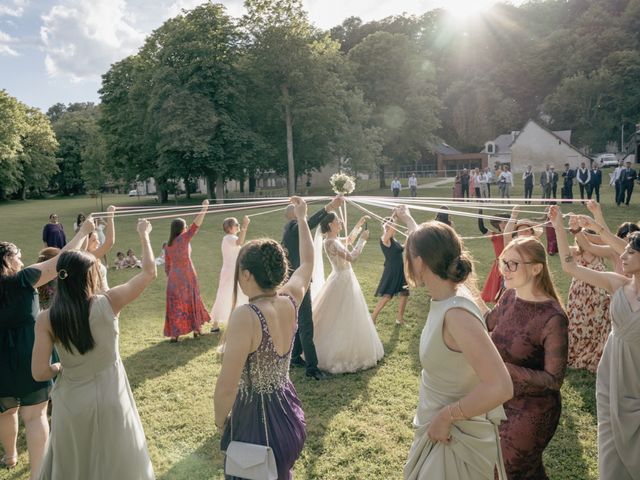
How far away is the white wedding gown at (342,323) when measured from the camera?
6391mm

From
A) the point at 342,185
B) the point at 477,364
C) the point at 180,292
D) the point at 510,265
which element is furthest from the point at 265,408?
the point at 180,292

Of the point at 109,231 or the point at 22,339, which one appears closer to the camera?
the point at 22,339

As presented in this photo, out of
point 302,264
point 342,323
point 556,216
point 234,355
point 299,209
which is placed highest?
point 299,209

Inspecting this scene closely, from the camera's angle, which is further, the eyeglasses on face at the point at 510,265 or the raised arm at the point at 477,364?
the eyeglasses on face at the point at 510,265

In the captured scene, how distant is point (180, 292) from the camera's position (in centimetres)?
796

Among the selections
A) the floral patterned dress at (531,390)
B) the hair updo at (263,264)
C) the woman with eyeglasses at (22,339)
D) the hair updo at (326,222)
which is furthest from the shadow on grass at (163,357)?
the floral patterned dress at (531,390)

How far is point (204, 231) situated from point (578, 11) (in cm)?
7574

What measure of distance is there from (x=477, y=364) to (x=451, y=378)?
252 mm

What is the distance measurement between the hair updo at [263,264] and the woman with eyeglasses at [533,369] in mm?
1682

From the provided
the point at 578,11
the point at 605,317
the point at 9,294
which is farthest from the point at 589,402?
the point at 578,11

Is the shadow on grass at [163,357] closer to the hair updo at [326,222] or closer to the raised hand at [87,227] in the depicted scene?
the hair updo at [326,222]

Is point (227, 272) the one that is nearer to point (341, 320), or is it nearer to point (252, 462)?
point (341, 320)

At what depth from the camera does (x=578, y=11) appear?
7200 cm

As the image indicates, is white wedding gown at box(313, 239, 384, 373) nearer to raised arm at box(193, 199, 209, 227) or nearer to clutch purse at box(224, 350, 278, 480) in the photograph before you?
raised arm at box(193, 199, 209, 227)
